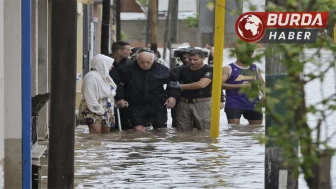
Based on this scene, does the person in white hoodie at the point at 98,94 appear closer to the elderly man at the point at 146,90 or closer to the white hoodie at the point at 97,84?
the white hoodie at the point at 97,84

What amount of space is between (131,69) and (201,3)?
1574mm

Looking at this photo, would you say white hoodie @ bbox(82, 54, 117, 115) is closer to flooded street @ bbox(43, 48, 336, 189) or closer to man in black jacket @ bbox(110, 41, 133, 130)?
flooded street @ bbox(43, 48, 336, 189)

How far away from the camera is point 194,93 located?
53.8 ft

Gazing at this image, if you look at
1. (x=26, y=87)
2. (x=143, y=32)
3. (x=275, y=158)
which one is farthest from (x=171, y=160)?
(x=143, y=32)

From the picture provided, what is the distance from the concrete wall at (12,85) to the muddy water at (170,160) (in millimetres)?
1993

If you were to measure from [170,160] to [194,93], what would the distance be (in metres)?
3.44

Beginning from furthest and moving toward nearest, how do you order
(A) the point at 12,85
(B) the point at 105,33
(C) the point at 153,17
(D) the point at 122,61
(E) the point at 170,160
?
(C) the point at 153,17
(B) the point at 105,33
(D) the point at 122,61
(E) the point at 170,160
(A) the point at 12,85

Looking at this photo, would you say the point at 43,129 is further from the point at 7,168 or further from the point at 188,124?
the point at 7,168

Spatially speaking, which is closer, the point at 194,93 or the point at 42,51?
the point at 42,51

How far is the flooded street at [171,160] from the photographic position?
36.5 feet

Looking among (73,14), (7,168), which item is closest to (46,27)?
(7,168)

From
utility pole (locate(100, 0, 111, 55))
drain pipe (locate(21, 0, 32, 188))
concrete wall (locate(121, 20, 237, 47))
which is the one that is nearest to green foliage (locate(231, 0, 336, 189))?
drain pipe (locate(21, 0, 32, 188))

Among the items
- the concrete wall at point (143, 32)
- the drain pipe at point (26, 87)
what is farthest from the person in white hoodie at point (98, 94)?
the concrete wall at point (143, 32)

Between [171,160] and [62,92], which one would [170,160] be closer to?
[171,160]
